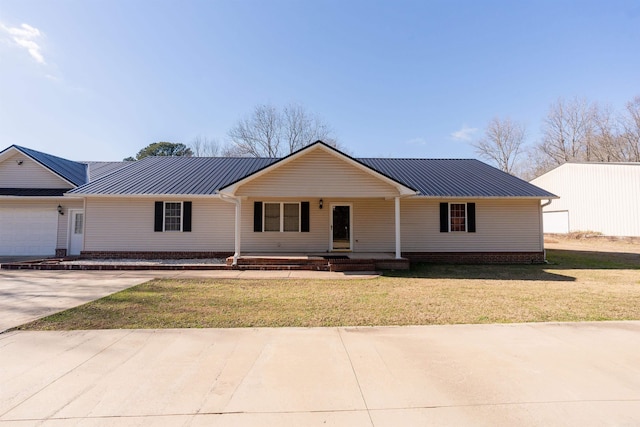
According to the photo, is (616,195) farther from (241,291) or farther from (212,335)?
(212,335)

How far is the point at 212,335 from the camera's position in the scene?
475 cm

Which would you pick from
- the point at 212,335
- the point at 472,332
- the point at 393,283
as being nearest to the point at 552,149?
the point at 393,283

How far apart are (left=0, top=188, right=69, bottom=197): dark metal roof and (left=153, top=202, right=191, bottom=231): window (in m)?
5.27

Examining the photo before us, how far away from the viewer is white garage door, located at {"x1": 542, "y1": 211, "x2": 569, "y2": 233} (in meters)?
26.8

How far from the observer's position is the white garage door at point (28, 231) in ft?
49.0

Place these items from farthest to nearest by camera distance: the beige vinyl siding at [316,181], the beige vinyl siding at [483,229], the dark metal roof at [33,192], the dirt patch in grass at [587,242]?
the dirt patch in grass at [587,242] → the dark metal roof at [33,192] → the beige vinyl siding at [483,229] → the beige vinyl siding at [316,181]

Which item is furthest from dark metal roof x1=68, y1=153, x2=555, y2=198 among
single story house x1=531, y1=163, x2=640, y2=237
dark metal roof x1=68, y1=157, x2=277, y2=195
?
single story house x1=531, y1=163, x2=640, y2=237

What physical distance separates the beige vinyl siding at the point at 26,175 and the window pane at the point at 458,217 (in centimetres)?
1817

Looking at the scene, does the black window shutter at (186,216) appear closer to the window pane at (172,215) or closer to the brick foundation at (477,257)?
the window pane at (172,215)

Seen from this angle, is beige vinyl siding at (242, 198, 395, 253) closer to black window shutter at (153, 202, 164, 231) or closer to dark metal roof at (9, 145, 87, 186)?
black window shutter at (153, 202, 164, 231)

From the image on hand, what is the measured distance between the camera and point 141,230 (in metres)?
13.5

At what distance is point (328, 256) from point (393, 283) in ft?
12.5

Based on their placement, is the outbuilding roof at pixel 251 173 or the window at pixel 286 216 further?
the window at pixel 286 216

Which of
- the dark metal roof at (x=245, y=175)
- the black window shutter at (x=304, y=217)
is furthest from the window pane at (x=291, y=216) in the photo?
the dark metal roof at (x=245, y=175)
